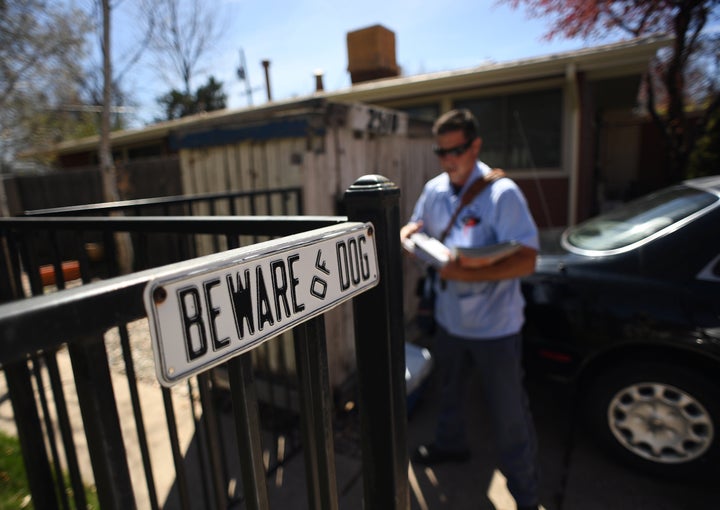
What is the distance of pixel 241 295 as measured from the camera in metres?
0.68

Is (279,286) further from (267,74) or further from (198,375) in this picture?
(267,74)

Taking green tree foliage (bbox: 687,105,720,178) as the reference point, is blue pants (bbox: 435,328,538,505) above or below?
below

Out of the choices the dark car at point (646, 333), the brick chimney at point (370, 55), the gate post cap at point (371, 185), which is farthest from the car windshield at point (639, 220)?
the brick chimney at point (370, 55)

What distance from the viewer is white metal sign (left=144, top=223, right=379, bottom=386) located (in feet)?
1.89

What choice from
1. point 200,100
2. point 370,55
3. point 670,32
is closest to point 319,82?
point 370,55

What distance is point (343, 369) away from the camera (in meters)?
3.11

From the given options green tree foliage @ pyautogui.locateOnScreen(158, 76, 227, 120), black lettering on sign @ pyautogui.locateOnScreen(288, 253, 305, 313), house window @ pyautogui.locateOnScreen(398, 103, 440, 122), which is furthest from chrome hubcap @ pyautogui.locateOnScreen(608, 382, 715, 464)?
green tree foliage @ pyautogui.locateOnScreen(158, 76, 227, 120)

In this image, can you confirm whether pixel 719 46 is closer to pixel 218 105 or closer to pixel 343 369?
pixel 343 369

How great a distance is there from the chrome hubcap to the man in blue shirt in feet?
2.24

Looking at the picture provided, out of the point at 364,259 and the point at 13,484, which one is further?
the point at 13,484

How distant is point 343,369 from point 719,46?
9475mm

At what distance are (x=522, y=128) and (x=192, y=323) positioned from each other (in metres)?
8.29

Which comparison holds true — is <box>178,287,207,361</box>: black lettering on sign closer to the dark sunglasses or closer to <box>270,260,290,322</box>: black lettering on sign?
<box>270,260,290,322</box>: black lettering on sign

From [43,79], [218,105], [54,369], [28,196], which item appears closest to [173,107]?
[218,105]
